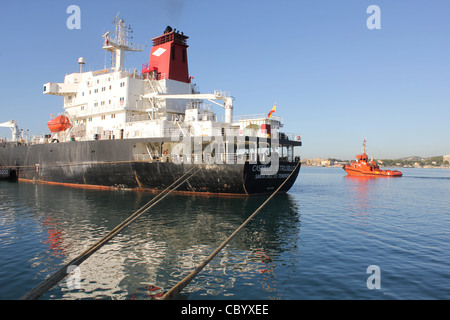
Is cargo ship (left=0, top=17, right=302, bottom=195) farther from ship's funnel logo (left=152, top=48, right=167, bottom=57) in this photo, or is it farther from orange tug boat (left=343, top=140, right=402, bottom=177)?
orange tug boat (left=343, top=140, right=402, bottom=177)

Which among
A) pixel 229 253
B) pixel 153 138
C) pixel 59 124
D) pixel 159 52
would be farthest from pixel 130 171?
pixel 229 253

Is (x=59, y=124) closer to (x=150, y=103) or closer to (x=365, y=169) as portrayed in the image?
(x=150, y=103)

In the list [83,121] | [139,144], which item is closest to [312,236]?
[139,144]

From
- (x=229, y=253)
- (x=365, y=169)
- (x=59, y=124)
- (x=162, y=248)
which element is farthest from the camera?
(x=365, y=169)

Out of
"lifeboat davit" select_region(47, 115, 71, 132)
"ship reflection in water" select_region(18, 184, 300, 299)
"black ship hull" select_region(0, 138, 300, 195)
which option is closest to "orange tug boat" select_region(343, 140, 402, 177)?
"black ship hull" select_region(0, 138, 300, 195)

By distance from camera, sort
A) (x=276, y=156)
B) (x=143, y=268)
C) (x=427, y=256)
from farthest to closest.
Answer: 1. (x=276, y=156)
2. (x=427, y=256)
3. (x=143, y=268)

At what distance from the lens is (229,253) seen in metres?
11.1

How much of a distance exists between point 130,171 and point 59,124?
14790 millimetres

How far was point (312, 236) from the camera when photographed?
46.5 feet

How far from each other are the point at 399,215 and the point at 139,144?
68.9ft

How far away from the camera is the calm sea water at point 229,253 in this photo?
26.6ft

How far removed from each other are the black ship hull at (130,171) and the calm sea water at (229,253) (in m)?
3.73
